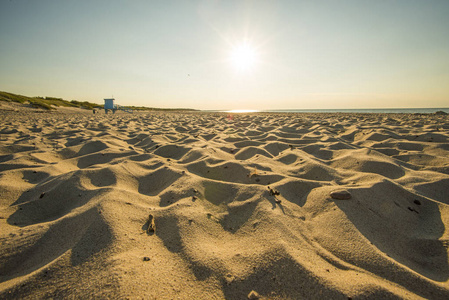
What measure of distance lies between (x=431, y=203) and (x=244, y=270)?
1.54m

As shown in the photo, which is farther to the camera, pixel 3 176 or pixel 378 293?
pixel 3 176

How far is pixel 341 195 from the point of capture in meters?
1.44

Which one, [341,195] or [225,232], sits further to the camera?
[341,195]

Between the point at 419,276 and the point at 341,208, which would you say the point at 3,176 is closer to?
the point at 341,208

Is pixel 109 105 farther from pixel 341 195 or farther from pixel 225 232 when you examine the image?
pixel 341 195

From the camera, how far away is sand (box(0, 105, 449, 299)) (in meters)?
0.81

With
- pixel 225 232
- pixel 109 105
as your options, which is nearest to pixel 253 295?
pixel 225 232

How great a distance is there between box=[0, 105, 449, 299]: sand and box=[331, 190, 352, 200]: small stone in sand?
0.01m

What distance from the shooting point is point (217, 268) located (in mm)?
905

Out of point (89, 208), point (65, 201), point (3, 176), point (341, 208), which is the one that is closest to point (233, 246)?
point (341, 208)

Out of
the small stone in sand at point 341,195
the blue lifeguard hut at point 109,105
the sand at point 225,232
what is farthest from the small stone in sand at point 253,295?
the blue lifeguard hut at point 109,105

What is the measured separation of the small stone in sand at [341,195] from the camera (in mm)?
1434

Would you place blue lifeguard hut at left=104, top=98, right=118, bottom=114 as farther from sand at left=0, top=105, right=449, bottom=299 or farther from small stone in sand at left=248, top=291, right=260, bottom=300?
small stone in sand at left=248, top=291, right=260, bottom=300

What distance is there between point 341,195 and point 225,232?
2.96 ft
